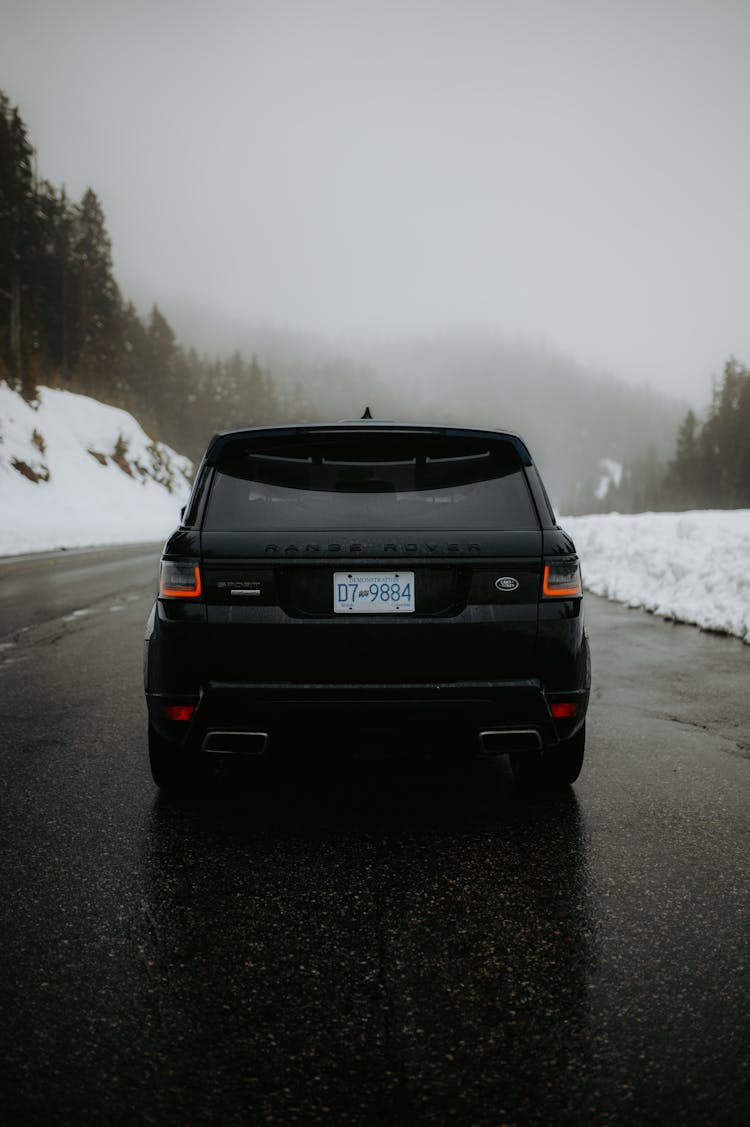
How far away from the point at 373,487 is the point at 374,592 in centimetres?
52

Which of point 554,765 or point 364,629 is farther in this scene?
point 554,765

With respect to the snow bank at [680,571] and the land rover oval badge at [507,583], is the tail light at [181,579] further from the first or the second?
the snow bank at [680,571]

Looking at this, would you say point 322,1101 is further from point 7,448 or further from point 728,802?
point 7,448

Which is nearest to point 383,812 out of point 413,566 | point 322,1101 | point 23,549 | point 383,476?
point 413,566

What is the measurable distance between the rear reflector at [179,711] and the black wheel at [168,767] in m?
0.35

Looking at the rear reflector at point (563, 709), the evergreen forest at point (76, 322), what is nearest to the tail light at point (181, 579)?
the rear reflector at point (563, 709)

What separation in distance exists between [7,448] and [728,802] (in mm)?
45872

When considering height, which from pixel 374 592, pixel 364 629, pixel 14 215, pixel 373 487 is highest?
pixel 14 215

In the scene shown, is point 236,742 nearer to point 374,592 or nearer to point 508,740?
point 374,592

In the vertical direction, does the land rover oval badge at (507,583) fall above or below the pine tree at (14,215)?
below

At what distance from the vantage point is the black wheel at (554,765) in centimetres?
369

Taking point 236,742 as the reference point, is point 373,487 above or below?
above

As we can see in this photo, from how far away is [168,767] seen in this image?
12.1 feet

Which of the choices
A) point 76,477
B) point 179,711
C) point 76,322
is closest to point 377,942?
point 179,711
